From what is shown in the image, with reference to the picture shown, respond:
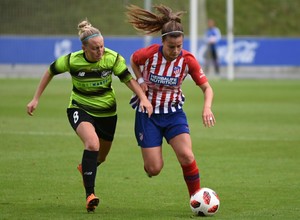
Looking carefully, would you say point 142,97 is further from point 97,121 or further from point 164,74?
point 97,121

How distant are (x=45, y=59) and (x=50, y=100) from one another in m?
12.5

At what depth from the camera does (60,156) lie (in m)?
13.4

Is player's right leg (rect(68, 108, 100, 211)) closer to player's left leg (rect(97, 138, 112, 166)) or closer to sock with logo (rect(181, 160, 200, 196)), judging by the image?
player's left leg (rect(97, 138, 112, 166))

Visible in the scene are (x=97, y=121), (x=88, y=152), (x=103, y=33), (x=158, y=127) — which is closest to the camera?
(x=88, y=152)

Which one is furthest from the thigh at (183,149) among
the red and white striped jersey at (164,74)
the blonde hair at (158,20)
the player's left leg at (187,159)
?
the blonde hair at (158,20)

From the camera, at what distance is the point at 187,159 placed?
8.90 m

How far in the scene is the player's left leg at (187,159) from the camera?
8898mm

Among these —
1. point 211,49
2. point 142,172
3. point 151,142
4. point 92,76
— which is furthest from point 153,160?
point 211,49

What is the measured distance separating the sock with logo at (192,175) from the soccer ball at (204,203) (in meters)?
0.27

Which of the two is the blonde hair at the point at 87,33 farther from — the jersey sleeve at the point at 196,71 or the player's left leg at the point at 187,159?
the player's left leg at the point at 187,159

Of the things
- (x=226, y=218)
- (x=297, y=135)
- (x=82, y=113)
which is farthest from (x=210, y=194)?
(x=297, y=135)

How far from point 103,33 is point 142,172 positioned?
90.0 ft

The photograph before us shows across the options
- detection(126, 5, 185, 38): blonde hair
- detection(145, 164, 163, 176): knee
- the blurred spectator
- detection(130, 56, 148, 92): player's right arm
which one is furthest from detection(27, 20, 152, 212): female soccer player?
the blurred spectator

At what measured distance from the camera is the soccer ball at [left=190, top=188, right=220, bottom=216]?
8578 millimetres
